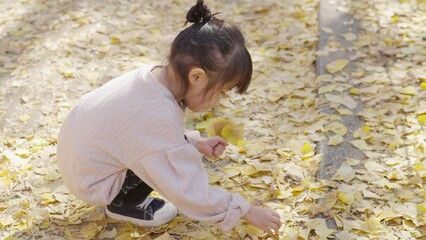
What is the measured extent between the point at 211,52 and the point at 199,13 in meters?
0.14

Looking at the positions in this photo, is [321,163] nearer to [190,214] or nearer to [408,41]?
[190,214]

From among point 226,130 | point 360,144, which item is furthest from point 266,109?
point 360,144

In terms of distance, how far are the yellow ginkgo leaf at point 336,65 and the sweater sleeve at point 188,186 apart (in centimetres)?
135

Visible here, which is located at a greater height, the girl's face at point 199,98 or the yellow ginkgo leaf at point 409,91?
the girl's face at point 199,98

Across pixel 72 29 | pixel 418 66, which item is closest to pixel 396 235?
pixel 418 66

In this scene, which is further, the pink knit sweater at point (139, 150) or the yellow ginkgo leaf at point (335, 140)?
the yellow ginkgo leaf at point (335, 140)

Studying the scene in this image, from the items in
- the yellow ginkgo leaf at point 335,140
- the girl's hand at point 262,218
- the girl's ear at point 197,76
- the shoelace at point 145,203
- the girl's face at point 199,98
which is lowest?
the yellow ginkgo leaf at point 335,140

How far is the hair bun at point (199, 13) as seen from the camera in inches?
69.5

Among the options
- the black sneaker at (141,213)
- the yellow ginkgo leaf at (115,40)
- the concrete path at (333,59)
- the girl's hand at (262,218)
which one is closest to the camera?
the girl's hand at (262,218)

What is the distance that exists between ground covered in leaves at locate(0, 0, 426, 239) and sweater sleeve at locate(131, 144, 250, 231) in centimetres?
25

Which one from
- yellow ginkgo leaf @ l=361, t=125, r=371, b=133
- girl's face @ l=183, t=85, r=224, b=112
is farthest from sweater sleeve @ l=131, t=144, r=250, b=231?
yellow ginkgo leaf @ l=361, t=125, r=371, b=133

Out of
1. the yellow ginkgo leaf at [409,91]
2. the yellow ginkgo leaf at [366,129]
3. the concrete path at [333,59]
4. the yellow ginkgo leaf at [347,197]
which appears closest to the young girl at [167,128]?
the yellow ginkgo leaf at [347,197]

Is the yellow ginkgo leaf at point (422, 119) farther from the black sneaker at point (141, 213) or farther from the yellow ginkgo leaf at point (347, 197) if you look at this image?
the black sneaker at point (141, 213)

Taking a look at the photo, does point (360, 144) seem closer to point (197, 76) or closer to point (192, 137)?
point (192, 137)
